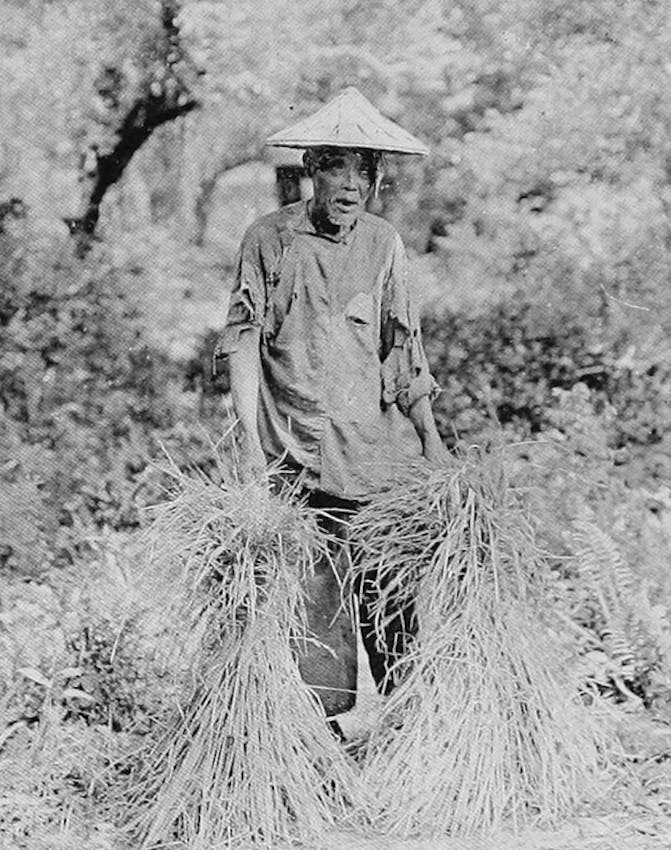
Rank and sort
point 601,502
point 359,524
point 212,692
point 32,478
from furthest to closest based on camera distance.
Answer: point 32,478 → point 601,502 → point 359,524 → point 212,692

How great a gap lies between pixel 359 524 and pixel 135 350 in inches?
142

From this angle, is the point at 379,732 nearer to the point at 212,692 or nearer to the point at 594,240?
the point at 212,692

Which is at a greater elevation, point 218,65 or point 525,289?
point 218,65

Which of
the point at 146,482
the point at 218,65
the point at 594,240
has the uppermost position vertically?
the point at 218,65

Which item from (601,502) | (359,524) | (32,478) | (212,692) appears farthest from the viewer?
(32,478)

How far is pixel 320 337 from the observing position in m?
4.17

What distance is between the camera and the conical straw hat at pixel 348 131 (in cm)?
399

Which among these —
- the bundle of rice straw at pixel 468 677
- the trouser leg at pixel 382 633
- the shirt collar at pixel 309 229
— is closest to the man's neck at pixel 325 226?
the shirt collar at pixel 309 229

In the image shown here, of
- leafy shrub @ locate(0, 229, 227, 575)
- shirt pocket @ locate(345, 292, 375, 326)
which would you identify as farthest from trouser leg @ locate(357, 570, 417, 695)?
leafy shrub @ locate(0, 229, 227, 575)

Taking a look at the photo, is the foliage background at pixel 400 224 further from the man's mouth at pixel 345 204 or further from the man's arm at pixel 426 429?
the man's mouth at pixel 345 204

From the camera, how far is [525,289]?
750cm

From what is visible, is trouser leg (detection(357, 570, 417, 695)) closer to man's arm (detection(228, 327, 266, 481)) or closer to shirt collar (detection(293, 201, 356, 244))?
man's arm (detection(228, 327, 266, 481))

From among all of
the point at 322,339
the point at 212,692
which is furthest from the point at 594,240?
the point at 212,692

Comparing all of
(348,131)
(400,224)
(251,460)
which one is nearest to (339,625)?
(251,460)
